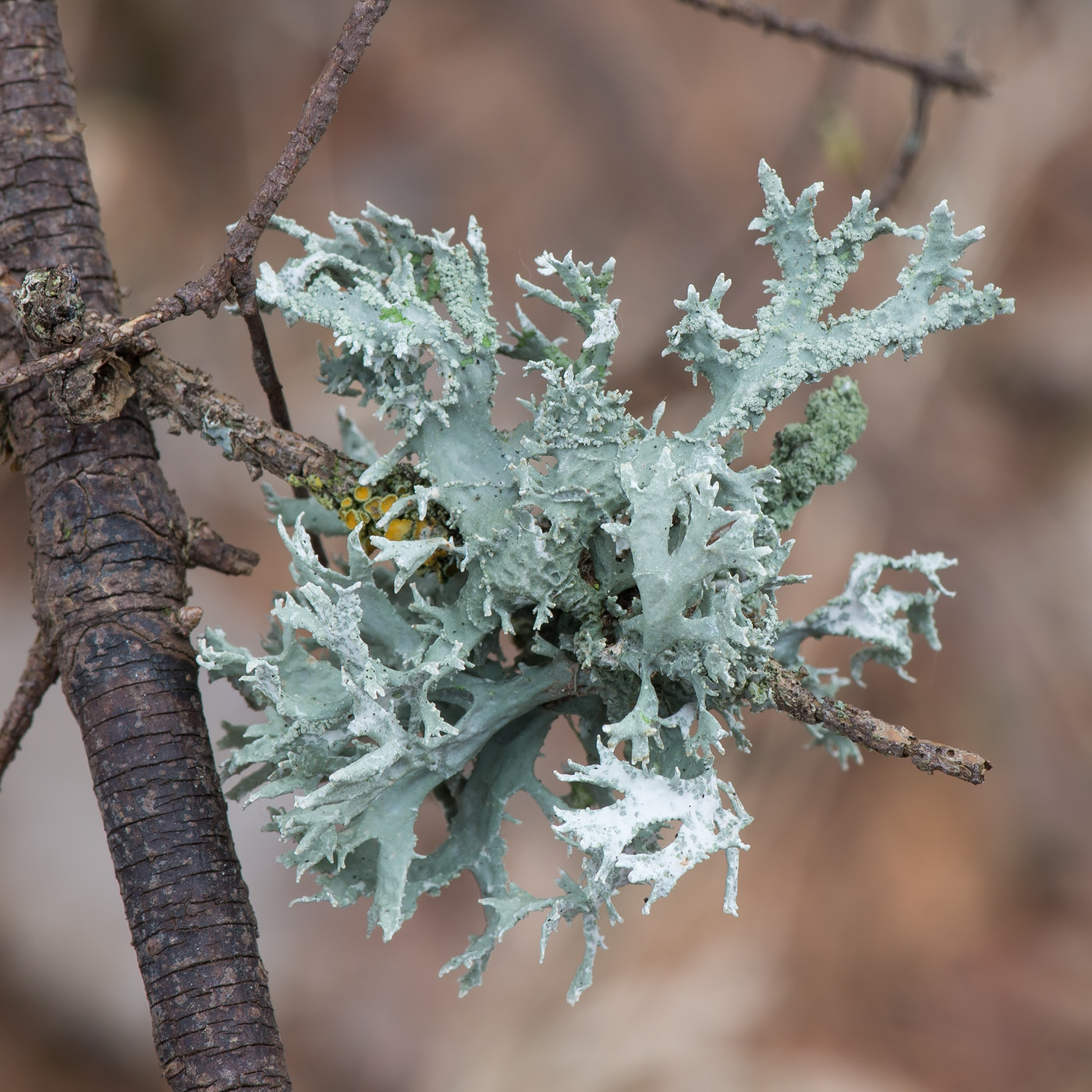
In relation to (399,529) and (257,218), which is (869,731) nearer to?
(399,529)

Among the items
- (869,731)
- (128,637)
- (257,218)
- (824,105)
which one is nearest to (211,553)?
(128,637)

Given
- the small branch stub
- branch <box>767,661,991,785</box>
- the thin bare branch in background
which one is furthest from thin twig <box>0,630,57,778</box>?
the thin bare branch in background

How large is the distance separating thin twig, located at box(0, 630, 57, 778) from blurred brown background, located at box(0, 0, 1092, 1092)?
670 mm

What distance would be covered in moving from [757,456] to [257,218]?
0.87 metres

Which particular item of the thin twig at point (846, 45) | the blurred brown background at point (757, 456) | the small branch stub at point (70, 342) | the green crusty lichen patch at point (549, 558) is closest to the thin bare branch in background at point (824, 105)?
the blurred brown background at point (757, 456)

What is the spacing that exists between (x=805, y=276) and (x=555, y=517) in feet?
0.50

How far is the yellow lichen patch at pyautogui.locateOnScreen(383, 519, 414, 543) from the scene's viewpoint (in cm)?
43

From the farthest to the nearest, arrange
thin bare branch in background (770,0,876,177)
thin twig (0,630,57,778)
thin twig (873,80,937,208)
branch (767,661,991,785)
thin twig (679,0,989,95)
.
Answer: thin bare branch in background (770,0,876,177) → thin twig (873,80,937,208) → thin twig (679,0,989,95) → thin twig (0,630,57,778) → branch (767,661,991,785)

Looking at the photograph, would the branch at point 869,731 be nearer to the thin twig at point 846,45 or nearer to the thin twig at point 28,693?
the thin twig at point 28,693

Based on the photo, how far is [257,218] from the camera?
0.40 m

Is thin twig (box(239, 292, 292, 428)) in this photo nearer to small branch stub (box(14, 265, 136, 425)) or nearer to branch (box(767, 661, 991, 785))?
small branch stub (box(14, 265, 136, 425))

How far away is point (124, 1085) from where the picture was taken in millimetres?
1021

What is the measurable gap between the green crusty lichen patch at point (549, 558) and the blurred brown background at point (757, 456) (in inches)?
23.2

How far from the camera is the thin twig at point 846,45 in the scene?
661 millimetres
